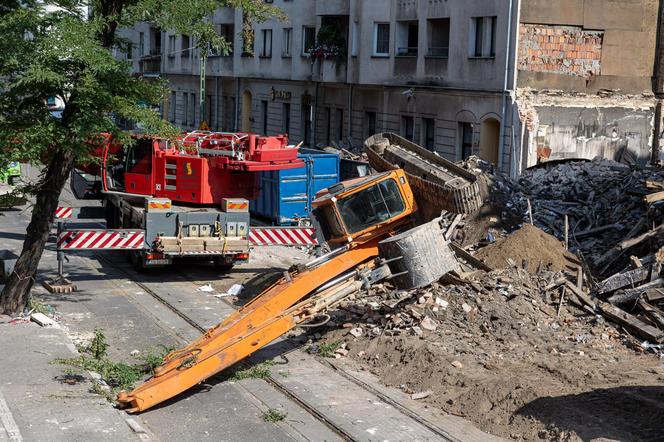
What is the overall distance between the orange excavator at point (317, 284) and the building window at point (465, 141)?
16.3m

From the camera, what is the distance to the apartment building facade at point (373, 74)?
2886 cm

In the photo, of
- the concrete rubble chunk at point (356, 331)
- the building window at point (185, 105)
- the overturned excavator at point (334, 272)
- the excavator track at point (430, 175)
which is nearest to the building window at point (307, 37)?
the building window at point (185, 105)

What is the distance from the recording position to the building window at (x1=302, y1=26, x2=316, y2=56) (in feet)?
130

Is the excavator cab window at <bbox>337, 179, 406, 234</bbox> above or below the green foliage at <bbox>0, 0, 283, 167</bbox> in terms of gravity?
below

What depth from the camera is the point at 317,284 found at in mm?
13078

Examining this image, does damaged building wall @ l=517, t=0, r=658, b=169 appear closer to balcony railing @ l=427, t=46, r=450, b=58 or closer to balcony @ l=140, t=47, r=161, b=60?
balcony railing @ l=427, t=46, r=450, b=58

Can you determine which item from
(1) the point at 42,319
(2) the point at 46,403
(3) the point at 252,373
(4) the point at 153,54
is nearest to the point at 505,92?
(1) the point at 42,319

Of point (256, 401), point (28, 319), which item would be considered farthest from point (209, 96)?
point (256, 401)

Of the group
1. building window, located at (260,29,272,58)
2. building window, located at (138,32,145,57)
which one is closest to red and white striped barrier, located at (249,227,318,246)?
building window, located at (260,29,272,58)

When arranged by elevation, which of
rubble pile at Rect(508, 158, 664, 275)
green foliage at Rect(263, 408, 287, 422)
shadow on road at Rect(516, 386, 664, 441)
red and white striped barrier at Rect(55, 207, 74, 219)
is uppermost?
rubble pile at Rect(508, 158, 664, 275)

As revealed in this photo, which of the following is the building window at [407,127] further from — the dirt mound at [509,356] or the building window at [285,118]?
the dirt mound at [509,356]

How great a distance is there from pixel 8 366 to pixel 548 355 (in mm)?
7097

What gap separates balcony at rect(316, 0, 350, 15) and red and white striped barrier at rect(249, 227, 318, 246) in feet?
64.2

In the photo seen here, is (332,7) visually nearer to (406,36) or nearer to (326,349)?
(406,36)
